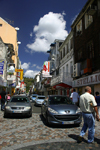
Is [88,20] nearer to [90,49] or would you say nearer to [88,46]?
[88,46]

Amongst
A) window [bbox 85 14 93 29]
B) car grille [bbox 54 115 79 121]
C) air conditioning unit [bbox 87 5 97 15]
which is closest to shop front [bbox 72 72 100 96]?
window [bbox 85 14 93 29]

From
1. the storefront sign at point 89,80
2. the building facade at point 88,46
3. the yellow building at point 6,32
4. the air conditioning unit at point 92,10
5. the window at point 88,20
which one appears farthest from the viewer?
the yellow building at point 6,32

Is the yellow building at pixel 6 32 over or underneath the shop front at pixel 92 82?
over

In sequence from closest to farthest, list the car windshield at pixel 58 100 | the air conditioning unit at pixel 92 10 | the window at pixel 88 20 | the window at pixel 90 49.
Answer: the car windshield at pixel 58 100, the air conditioning unit at pixel 92 10, the window at pixel 90 49, the window at pixel 88 20

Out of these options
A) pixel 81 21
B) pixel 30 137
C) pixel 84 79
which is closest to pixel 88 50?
pixel 84 79

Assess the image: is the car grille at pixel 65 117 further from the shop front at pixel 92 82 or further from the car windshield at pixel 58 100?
the shop front at pixel 92 82

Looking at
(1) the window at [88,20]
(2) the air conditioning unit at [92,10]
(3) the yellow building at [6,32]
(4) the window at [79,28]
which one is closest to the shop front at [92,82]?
(1) the window at [88,20]

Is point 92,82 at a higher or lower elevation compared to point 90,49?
lower

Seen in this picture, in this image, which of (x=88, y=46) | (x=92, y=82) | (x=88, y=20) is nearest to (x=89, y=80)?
(x=92, y=82)

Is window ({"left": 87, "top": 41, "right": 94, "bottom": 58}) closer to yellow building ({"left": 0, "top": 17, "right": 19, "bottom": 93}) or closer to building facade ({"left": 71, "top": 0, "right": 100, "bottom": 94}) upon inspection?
building facade ({"left": 71, "top": 0, "right": 100, "bottom": 94})

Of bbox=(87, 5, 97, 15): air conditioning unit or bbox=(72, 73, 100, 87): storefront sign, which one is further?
bbox=(87, 5, 97, 15): air conditioning unit

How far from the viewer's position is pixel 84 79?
50.2 ft

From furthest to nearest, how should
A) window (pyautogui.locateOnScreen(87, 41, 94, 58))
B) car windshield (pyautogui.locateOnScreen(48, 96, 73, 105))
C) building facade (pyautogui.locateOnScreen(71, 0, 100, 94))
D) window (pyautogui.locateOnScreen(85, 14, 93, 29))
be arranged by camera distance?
1. window (pyautogui.locateOnScreen(85, 14, 93, 29))
2. window (pyautogui.locateOnScreen(87, 41, 94, 58))
3. building facade (pyautogui.locateOnScreen(71, 0, 100, 94))
4. car windshield (pyautogui.locateOnScreen(48, 96, 73, 105))

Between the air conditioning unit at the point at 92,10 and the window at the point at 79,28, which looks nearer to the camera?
the air conditioning unit at the point at 92,10
